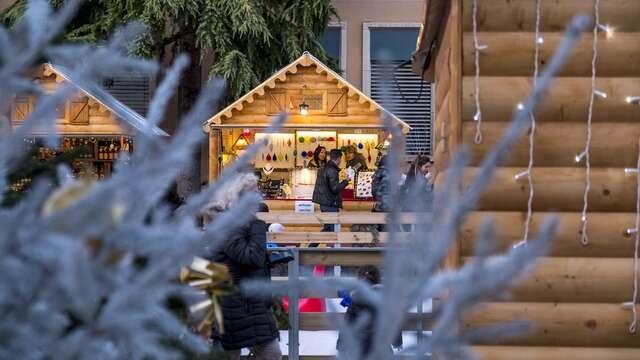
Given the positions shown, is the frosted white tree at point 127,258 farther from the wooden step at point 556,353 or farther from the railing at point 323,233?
the railing at point 323,233

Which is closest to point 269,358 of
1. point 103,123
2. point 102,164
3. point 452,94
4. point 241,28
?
point 452,94

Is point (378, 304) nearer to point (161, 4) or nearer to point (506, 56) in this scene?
point (506, 56)

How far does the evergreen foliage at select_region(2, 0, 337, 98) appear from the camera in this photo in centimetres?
1596

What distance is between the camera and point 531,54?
399 centimetres

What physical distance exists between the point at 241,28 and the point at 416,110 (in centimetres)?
469

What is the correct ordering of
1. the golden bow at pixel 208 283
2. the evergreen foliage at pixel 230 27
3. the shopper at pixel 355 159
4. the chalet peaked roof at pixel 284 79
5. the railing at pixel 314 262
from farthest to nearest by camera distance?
the evergreen foliage at pixel 230 27
the shopper at pixel 355 159
the chalet peaked roof at pixel 284 79
the railing at pixel 314 262
the golden bow at pixel 208 283

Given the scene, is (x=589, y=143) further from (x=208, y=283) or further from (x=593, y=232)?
(x=208, y=283)

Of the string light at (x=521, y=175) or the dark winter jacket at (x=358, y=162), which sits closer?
the string light at (x=521, y=175)

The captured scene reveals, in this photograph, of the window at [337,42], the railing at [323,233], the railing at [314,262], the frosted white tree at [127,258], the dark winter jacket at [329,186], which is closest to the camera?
the frosted white tree at [127,258]

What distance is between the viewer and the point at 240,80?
52.1 ft

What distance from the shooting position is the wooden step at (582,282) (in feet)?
13.0

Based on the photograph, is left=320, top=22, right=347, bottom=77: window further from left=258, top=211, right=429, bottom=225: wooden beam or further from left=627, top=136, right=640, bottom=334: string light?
left=627, top=136, right=640, bottom=334: string light

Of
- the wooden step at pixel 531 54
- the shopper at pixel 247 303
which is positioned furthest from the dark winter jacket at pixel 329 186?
the wooden step at pixel 531 54

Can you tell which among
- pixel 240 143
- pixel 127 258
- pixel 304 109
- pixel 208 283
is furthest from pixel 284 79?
pixel 127 258
